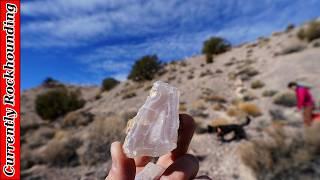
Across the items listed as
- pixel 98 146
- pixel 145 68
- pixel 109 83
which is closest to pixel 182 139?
pixel 98 146

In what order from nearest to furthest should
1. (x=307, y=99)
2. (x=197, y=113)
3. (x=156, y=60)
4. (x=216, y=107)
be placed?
(x=307, y=99)
(x=197, y=113)
(x=216, y=107)
(x=156, y=60)

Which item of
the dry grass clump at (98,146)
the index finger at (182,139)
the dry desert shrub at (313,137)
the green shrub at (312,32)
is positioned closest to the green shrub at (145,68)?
the green shrub at (312,32)

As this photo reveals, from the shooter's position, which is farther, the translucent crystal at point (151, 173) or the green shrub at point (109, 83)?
the green shrub at point (109, 83)

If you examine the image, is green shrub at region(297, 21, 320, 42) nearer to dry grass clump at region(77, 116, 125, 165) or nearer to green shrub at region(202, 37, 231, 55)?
green shrub at region(202, 37, 231, 55)

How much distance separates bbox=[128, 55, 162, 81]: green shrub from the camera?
118 ft

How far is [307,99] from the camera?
12688 mm

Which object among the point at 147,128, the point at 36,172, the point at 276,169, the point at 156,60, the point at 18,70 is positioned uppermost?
the point at 156,60

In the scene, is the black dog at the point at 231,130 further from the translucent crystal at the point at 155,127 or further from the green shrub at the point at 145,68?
the green shrub at the point at 145,68

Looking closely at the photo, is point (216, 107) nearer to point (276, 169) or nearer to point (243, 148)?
point (243, 148)

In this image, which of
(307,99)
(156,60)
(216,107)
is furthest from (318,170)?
(156,60)

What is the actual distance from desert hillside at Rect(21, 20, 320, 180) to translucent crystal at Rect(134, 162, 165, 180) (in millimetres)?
A: 2389

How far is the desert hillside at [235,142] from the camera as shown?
858 cm

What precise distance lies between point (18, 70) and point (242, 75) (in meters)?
23.2

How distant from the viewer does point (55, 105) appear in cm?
2969
